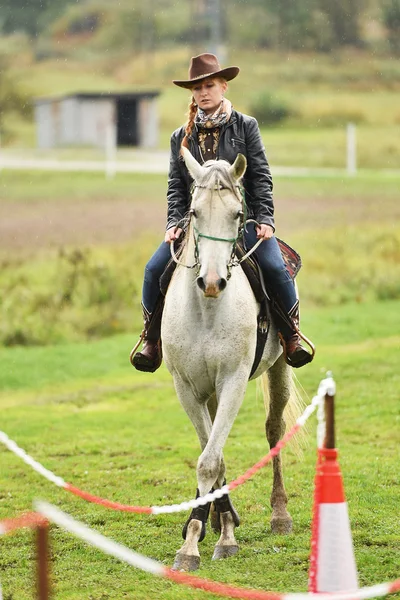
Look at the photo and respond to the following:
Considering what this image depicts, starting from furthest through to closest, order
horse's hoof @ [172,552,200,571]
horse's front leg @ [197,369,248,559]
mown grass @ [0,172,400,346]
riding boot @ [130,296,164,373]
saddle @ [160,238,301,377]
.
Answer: mown grass @ [0,172,400,346] → riding boot @ [130,296,164,373] → saddle @ [160,238,301,377] → horse's front leg @ [197,369,248,559] → horse's hoof @ [172,552,200,571]

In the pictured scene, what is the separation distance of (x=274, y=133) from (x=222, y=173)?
162 feet

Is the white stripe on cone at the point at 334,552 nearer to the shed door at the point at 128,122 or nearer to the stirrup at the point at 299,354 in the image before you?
the stirrup at the point at 299,354

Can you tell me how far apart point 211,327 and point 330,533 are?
1.91 m

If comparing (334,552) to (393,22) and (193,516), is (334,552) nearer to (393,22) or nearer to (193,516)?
(193,516)

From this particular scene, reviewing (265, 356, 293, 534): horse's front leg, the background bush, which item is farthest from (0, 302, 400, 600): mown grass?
the background bush

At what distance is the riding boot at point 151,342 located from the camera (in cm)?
801

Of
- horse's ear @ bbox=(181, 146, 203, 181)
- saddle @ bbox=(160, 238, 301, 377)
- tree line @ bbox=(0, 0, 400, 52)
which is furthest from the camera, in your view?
tree line @ bbox=(0, 0, 400, 52)

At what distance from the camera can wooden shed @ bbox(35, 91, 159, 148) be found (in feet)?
176

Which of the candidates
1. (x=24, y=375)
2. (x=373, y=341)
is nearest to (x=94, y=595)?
(x=24, y=375)

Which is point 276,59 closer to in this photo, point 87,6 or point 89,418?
point 87,6

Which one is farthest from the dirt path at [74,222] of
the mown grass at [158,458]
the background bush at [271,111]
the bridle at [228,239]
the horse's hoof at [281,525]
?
the background bush at [271,111]

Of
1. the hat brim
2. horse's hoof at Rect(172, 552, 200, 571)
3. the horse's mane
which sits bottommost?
horse's hoof at Rect(172, 552, 200, 571)

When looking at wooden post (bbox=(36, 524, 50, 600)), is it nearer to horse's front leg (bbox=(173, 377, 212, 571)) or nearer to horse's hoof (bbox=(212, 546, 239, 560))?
horse's front leg (bbox=(173, 377, 212, 571))

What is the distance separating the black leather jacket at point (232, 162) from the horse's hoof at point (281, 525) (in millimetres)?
2231
